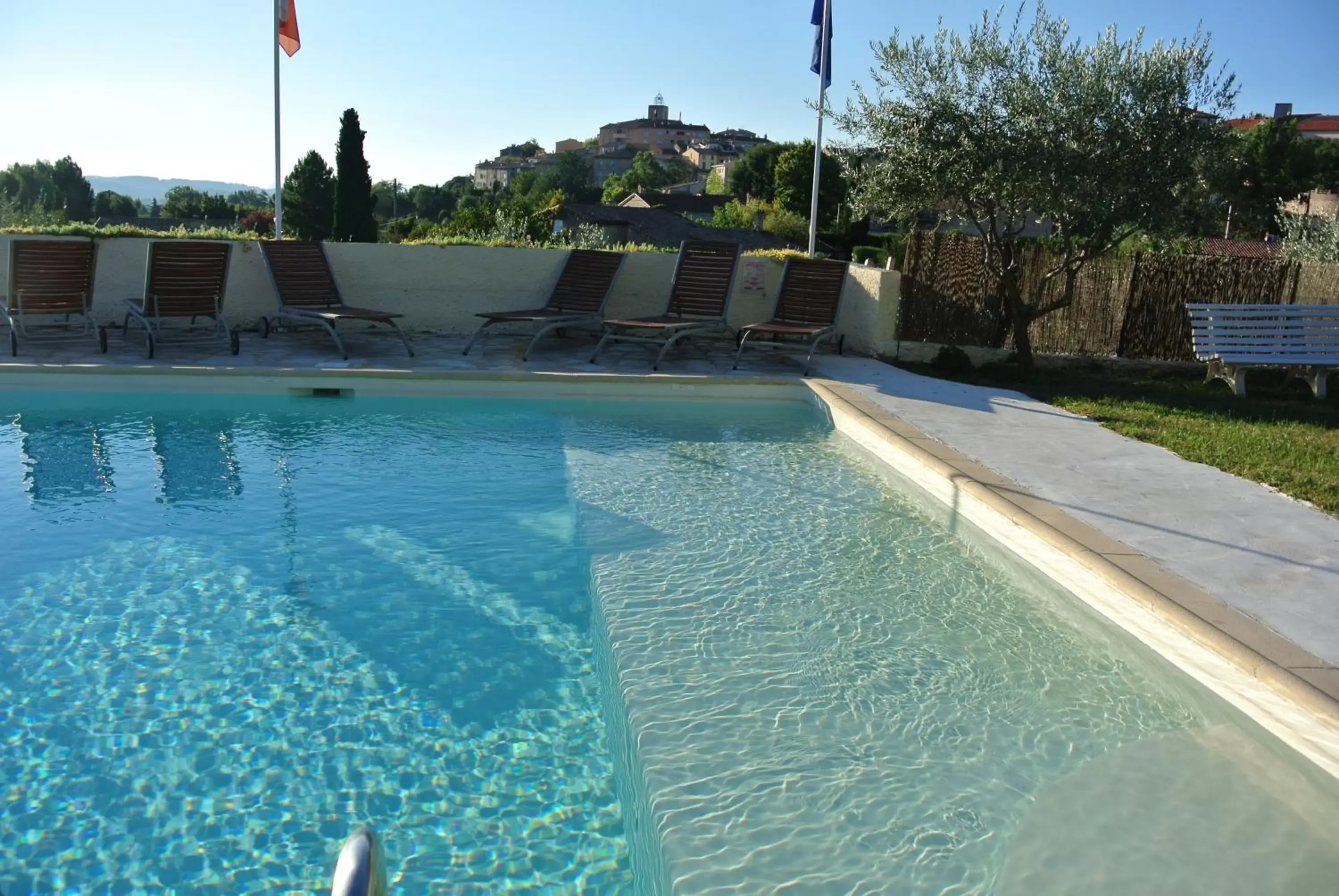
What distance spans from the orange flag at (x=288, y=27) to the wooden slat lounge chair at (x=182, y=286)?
3.73 meters

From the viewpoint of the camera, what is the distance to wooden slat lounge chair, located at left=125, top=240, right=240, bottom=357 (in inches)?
352

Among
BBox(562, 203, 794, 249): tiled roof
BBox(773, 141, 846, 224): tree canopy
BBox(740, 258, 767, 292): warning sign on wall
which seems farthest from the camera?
BBox(773, 141, 846, 224): tree canopy

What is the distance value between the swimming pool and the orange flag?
7.98 metres

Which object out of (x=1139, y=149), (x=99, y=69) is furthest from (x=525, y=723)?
(x=99, y=69)

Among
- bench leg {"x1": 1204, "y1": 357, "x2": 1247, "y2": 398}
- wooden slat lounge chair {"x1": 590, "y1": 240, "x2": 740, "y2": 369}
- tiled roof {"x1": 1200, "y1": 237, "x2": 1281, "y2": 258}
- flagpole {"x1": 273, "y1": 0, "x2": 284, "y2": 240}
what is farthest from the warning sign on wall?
tiled roof {"x1": 1200, "y1": 237, "x2": 1281, "y2": 258}

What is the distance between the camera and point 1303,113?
78500 millimetres

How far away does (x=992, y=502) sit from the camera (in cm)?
515

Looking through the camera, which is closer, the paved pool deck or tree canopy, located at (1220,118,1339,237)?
the paved pool deck

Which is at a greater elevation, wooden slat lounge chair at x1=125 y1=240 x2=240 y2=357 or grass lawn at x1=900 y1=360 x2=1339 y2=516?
wooden slat lounge chair at x1=125 y1=240 x2=240 y2=357

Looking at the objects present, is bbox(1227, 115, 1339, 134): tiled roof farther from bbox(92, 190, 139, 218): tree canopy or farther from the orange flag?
bbox(92, 190, 139, 218): tree canopy

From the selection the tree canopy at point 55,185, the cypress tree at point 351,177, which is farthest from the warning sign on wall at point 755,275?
the tree canopy at point 55,185

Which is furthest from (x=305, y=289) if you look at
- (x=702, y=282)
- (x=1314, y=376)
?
(x=1314, y=376)

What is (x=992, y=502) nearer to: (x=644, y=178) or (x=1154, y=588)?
(x=1154, y=588)

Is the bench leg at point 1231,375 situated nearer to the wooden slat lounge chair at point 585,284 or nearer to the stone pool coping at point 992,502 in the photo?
the stone pool coping at point 992,502
